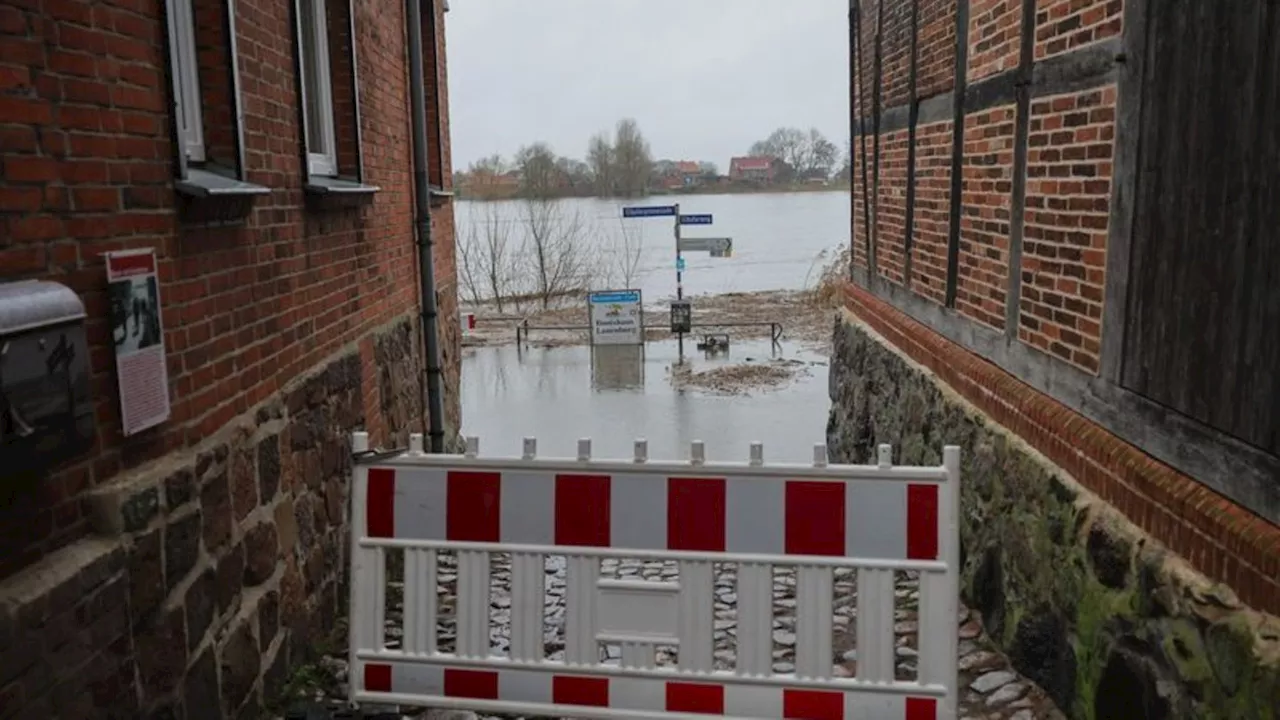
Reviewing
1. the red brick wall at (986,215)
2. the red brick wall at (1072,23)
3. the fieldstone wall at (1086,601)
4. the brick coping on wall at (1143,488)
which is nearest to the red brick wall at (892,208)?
the fieldstone wall at (1086,601)

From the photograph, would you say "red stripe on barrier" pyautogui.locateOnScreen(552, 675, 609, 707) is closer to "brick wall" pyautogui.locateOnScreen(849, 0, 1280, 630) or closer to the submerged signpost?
"brick wall" pyautogui.locateOnScreen(849, 0, 1280, 630)

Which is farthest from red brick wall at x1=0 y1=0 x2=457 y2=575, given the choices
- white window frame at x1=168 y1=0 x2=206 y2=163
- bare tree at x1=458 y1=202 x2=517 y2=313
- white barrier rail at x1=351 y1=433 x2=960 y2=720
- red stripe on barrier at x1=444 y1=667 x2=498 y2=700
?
bare tree at x1=458 y1=202 x2=517 y2=313

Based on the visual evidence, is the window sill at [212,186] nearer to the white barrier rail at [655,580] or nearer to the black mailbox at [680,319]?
the white barrier rail at [655,580]

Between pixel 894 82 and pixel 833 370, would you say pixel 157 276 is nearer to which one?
pixel 894 82

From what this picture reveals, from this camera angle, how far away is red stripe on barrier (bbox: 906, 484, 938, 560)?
3.44m

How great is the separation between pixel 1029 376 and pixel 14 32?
4018 mm

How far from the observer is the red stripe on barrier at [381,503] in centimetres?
380

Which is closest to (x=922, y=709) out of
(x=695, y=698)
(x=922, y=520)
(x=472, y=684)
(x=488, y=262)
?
(x=922, y=520)

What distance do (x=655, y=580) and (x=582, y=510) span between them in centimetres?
35

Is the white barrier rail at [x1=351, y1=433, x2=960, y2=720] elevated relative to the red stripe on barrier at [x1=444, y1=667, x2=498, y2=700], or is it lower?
elevated

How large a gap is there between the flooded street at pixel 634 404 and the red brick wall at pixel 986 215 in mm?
4291

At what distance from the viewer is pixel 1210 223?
3234 millimetres

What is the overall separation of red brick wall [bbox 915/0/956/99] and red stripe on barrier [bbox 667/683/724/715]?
405 centimetres

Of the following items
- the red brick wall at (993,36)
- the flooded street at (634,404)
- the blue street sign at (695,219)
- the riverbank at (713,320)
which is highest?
the red brick wall at (993,36)
